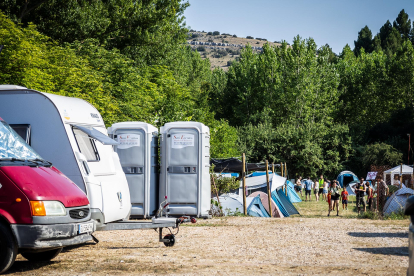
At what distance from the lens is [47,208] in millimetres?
6707

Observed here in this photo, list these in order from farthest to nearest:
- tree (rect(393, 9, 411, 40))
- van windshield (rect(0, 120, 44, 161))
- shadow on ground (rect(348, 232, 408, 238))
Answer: tree (rect(393, 9, 411, 40))
shadow on ground (rect(348, 232, 408, 238))
van windshield (rect(0, 120, 44, 161))

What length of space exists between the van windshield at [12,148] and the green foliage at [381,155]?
154 ft

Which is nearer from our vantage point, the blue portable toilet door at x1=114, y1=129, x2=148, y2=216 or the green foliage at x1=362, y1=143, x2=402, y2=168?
the blue portable toilet door at x1=114, y1=129, x2=148, y2=216

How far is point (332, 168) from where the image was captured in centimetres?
5275

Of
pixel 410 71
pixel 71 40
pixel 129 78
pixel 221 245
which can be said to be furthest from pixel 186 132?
pixel 410 71

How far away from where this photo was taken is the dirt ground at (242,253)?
23.4ft

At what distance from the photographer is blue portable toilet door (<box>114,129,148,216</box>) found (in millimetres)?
14297

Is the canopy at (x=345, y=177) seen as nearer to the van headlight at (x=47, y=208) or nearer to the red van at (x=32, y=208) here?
the red van at (x=32, y=208)

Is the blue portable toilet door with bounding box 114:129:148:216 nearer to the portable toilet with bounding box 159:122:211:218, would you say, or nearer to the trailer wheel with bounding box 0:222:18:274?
the portable toilet with bounding box 159:122:211:218

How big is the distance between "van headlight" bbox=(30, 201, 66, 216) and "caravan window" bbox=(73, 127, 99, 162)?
1.93 m

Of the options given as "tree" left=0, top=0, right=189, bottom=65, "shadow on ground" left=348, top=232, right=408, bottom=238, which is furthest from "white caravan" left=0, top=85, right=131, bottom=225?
"tree" left=0, top=0, right=189, bottom=65

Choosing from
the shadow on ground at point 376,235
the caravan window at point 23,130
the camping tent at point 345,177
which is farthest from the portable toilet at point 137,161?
the camping tent at point 345,177

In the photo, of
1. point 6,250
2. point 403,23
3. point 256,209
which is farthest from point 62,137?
point 403,23

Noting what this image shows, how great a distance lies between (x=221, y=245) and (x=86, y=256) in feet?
8.96
